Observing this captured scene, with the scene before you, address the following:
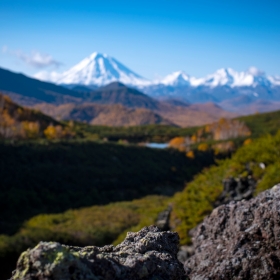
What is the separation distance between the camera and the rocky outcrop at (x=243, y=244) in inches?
124

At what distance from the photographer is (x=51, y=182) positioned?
152ft

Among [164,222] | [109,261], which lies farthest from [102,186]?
[109,261]

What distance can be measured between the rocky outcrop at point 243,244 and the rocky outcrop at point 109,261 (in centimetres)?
68

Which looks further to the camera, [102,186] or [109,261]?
[102,186]

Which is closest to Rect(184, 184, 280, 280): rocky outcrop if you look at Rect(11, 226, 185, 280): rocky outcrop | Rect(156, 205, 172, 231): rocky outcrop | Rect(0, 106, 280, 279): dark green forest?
Rect(11, 226, 185, 280): rocky outcrop

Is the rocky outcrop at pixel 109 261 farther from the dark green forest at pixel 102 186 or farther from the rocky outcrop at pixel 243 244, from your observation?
the dark green forest at pixel 102 186

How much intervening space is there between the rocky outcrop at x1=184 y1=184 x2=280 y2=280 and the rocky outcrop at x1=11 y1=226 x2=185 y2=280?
678mm

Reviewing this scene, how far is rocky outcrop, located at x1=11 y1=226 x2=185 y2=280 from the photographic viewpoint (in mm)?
1876

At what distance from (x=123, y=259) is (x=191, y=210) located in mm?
5415

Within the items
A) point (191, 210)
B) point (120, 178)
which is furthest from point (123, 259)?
point (120, 178)

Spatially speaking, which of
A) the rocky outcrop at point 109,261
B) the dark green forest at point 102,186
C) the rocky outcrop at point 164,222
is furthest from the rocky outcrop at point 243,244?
the rocky outcrop at point 164,222

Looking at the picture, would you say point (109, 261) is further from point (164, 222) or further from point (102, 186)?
point (102, 186)

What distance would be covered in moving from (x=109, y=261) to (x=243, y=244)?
169 cm

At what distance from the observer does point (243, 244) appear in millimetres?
3348
